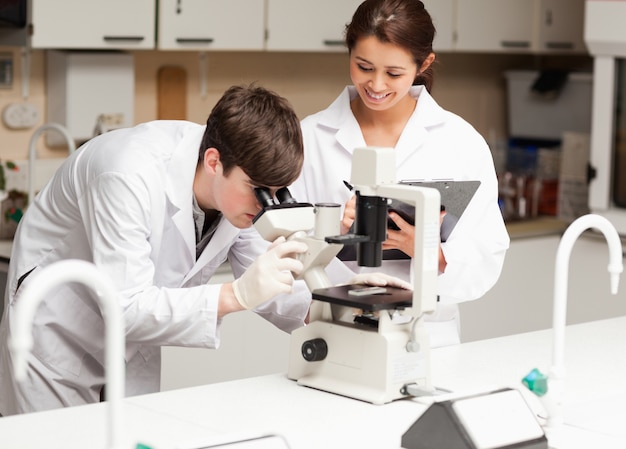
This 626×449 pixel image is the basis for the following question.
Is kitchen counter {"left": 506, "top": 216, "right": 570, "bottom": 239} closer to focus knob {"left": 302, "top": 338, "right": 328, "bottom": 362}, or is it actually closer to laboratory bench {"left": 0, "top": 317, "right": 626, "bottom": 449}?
laboratory bench {"left": 0, "top": 317, "right": 626, "bottom": 449}

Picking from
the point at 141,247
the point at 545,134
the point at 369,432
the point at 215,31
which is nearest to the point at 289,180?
the point at 141,247

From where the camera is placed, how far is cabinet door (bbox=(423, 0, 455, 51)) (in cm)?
433

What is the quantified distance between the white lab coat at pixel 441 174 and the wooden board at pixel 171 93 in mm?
1574

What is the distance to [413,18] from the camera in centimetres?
242

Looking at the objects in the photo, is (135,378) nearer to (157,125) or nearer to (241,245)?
(241,245)

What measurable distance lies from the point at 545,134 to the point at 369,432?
10.9 feet

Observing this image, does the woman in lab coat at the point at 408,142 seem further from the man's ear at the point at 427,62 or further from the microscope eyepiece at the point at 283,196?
the microscope eyepiece at the point at 283,196

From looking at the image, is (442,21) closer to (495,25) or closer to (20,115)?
(495,25)

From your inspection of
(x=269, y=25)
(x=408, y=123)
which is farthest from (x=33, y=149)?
(x=408, y=123)

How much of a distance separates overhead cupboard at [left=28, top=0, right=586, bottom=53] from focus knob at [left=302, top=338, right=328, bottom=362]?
1.84 meters

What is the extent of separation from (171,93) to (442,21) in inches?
45.3

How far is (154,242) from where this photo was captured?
6.84ft

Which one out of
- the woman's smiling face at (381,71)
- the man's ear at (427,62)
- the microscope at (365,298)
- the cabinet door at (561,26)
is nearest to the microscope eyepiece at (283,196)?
the microscope at (365,298)

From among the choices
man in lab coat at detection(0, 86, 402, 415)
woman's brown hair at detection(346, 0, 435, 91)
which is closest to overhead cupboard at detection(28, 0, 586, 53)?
woman's brown hair at detection(346, 0, 435, 91)
